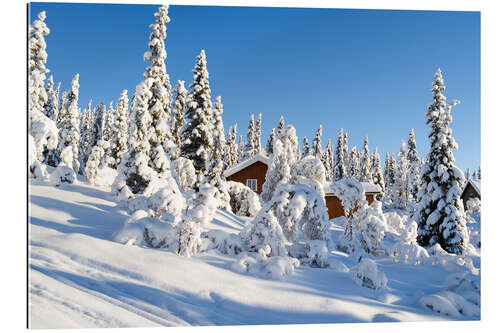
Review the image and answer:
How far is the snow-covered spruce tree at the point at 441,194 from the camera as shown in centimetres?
1595

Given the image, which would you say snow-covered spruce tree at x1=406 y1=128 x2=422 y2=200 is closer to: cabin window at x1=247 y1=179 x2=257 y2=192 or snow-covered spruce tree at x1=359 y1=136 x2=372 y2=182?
snow-covered spruce tree at x1=359 y1=136 x2=372 y2=182

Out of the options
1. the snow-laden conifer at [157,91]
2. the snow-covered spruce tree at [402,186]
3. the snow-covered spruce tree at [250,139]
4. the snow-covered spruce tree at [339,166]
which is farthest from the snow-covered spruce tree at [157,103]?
the snow-covered spruce tree at [402,186]

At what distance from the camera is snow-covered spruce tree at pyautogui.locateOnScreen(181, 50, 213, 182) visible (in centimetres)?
2152

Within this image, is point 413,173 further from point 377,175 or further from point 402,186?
point 402,186

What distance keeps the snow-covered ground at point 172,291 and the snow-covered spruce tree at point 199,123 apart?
1294 centimetres

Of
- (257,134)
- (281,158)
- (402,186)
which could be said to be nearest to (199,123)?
(281,158)

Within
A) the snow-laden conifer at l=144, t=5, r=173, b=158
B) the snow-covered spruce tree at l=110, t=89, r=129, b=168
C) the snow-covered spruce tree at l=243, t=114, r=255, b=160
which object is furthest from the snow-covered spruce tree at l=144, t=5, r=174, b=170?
the snow-covered spruce tree at l=243, t=114, r=255, b=160

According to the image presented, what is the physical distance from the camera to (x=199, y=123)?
21.8 metres

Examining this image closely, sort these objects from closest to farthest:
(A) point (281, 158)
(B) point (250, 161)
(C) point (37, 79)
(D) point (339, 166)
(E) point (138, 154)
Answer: (C) point (37, 79), (E) point (138, 154), (A) point (281, 158), (B) point (250, 161), (D) point (339, 166)

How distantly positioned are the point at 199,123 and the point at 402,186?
4647 centimetres

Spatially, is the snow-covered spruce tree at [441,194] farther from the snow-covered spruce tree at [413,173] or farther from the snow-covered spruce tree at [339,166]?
the snow-covered spruce tree at [339,166]

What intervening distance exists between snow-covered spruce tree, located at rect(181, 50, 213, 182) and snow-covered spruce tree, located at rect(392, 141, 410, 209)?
43512 mm

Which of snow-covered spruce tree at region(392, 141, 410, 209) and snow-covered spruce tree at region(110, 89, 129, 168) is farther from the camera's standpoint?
snow-covered spruce tree at region(392, 141, 410, 209)
